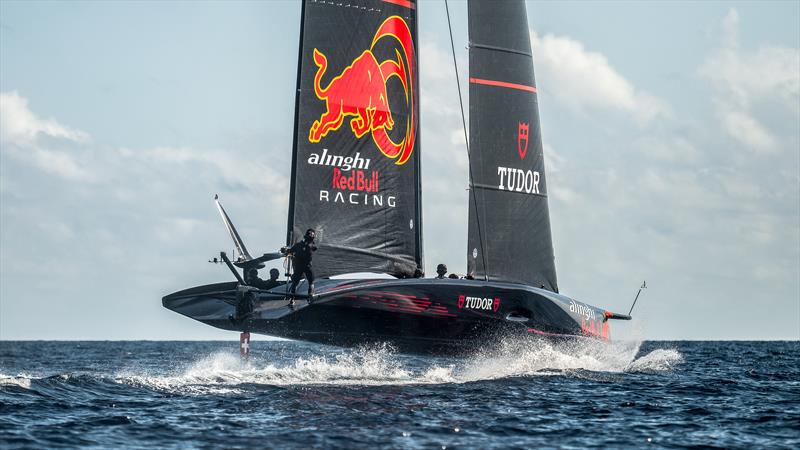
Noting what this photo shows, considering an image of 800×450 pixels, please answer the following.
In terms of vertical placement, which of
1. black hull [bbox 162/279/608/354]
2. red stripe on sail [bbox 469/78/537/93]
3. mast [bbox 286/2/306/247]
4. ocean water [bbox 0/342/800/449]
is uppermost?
red stripe on sail [bbox 469/78/537/93]

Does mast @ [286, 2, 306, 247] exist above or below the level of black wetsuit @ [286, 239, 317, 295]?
above

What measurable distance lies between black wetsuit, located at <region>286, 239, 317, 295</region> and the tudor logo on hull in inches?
111

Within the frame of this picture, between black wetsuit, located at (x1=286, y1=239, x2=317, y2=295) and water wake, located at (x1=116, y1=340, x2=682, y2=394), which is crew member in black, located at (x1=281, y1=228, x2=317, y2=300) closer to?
black wetsuit, located at (x1=286, y1=239, x2=317, y2=295)

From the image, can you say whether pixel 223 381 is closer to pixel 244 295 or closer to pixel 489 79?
pixel 244 295

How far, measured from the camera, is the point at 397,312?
18.2 m

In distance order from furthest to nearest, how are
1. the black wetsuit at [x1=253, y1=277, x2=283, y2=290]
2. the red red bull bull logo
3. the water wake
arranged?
the red red bull bull logo < the black wetsuit at [x1=253, y1=277, x2=283, y2=290] < the water wake

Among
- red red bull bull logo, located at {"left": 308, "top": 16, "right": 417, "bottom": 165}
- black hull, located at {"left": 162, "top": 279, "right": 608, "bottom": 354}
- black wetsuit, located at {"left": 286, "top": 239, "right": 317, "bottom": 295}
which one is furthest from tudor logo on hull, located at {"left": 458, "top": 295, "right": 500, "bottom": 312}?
red red bull bull logo, located at {"left": 308, "top": 16, "right": 417, "bottom": 165}

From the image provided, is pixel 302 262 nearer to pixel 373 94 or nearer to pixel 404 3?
pixel 373 94

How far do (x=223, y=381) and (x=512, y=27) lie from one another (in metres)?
10.3

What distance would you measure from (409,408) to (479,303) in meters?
4.12

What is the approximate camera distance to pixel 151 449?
1198cm

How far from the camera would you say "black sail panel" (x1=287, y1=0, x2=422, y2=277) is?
19.2 metres

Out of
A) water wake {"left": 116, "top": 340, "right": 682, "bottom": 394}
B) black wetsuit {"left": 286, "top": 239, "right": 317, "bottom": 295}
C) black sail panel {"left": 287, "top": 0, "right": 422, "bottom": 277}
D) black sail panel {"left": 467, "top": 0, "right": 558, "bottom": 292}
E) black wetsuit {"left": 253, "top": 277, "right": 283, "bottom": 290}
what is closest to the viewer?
black wetsuit {"left": 286, "top": 239, "right": 317, "bottom": 295}

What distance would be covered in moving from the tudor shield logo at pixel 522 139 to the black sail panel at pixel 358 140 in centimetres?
314
